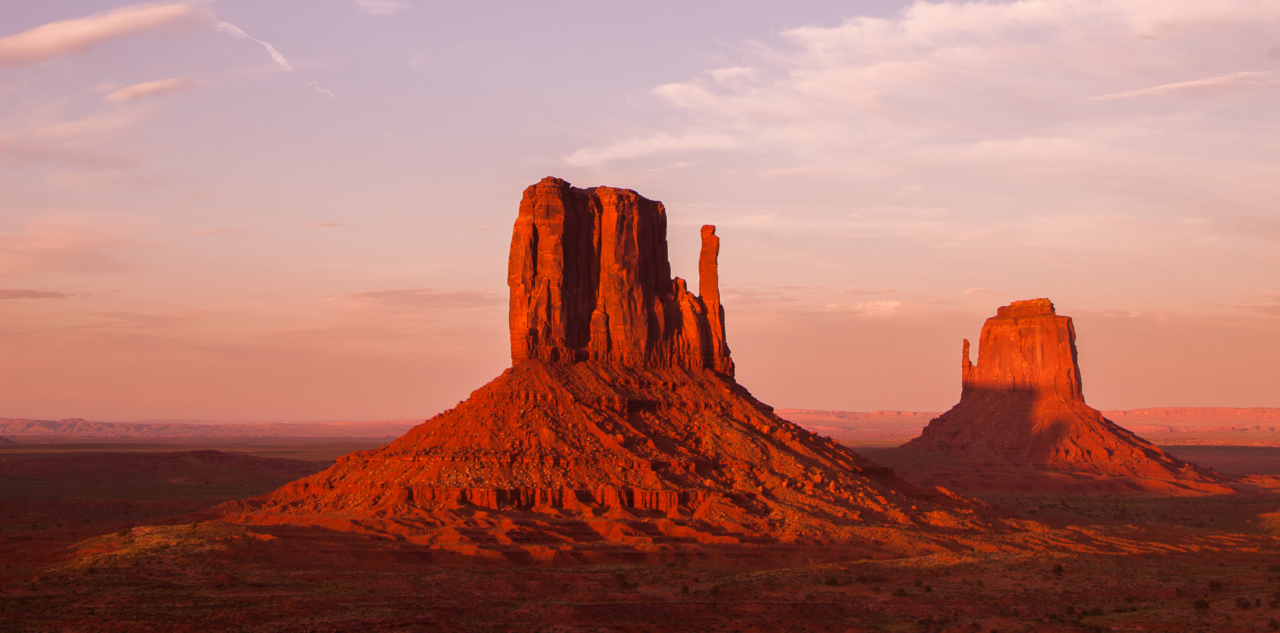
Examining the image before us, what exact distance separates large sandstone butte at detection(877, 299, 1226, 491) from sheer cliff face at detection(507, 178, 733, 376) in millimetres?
70558

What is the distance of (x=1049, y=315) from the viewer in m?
151

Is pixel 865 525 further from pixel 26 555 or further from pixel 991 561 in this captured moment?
pixel 26 555

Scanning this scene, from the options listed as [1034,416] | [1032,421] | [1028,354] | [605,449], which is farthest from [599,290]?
[1028,354]

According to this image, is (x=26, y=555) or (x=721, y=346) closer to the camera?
(x=26, y=555)

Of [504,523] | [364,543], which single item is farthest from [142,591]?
[504,523]

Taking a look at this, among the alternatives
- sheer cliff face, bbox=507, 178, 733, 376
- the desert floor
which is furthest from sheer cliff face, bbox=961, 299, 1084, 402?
sheer cliff face, bbox=507, 178, 733, 376

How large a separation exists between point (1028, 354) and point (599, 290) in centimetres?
8971

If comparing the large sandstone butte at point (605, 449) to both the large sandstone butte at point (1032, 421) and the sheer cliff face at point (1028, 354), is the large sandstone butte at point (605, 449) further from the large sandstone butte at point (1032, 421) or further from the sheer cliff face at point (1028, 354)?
the sheer cliff face at point (1028, 354)

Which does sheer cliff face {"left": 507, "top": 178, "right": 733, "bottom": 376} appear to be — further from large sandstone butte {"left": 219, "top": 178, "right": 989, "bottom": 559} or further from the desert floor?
the desert floor

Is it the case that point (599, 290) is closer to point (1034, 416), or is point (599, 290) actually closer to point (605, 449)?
point (605, 449)

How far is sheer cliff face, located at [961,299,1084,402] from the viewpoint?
146000 millimetres

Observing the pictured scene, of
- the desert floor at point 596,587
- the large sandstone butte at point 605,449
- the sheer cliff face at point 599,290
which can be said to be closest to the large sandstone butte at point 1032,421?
the desert floor at point 596,587

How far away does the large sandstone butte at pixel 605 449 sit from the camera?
199 ft

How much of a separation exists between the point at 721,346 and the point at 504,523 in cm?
2445
